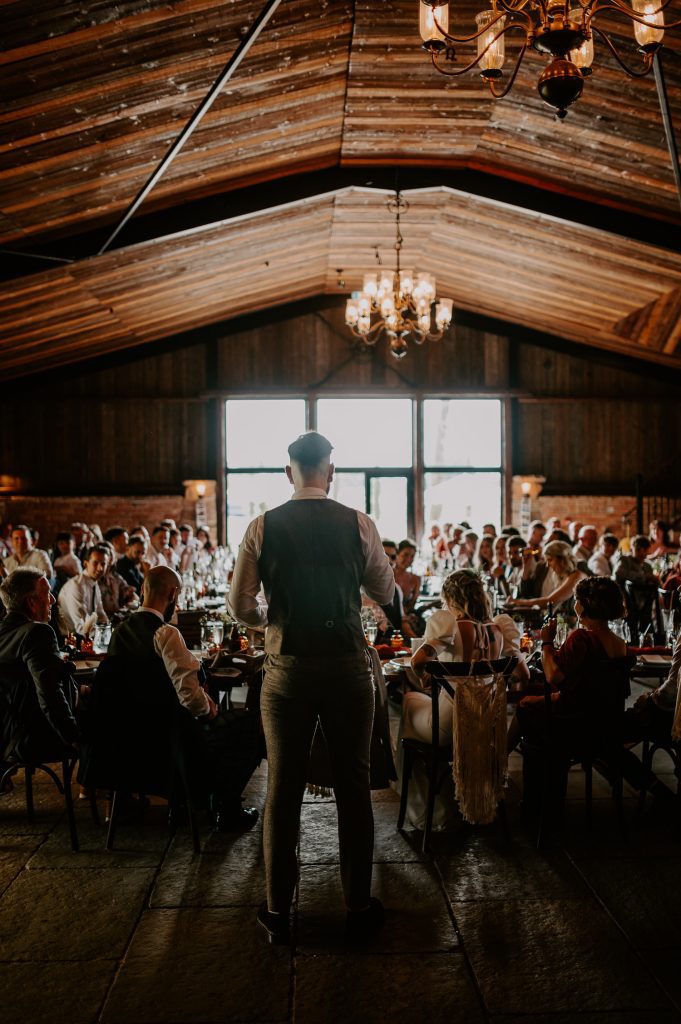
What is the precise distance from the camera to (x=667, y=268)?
32.6 ft

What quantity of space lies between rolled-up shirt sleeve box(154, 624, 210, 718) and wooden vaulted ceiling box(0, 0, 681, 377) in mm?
3530

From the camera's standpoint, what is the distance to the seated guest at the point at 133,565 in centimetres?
775

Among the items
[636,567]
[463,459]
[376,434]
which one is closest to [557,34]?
[636,567]

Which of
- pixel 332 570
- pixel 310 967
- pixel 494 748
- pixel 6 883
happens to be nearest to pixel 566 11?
pixel 332 570

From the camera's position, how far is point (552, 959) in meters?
3.00

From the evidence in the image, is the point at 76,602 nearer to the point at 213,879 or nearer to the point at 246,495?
the point at 213,879

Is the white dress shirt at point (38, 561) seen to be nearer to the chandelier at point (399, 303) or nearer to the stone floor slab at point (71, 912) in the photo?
the chandelier at point (399, 303)

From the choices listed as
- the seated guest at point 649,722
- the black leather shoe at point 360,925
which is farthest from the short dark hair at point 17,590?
the seated guest at point 649,722

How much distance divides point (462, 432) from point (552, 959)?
1253 centimetres

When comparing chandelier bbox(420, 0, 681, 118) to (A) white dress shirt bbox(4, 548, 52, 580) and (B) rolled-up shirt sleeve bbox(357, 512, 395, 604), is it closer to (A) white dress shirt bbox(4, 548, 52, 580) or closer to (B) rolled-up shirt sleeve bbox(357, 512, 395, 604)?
(B) rolled-up shirt sleeve bbox(357, 512, 395, 604)

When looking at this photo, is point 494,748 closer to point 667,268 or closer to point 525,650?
point 525,650

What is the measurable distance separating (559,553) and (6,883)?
446 cm

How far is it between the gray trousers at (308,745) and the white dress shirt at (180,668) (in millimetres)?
813

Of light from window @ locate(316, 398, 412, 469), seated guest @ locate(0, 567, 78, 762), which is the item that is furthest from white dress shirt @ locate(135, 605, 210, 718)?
light from window @ locate(316, 398, 412, 469)
